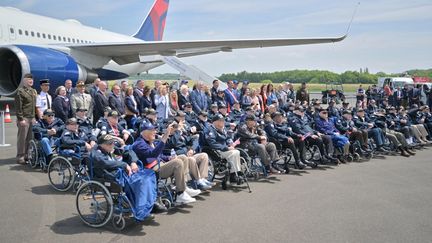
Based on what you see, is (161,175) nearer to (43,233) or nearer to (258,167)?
(43,233)

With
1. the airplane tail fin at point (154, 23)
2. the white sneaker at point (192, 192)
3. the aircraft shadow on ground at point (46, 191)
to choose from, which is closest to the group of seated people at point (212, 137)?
the white sneaker at point (192, 192)

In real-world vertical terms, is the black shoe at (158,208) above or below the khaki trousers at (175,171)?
below

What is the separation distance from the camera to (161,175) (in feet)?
18.2

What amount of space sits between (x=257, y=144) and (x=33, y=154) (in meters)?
4.46

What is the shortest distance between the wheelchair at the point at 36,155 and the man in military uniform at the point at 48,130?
0.41 feet

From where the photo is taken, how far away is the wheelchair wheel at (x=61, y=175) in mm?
6243

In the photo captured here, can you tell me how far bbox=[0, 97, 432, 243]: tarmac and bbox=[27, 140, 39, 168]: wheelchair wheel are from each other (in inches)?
6.9

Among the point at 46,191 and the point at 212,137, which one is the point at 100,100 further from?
the point at 212,137

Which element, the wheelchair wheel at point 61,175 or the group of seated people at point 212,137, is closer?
the group of seated people at point 212,137

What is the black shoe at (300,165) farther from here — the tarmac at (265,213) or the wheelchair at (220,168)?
the wheelchair at (220,168)

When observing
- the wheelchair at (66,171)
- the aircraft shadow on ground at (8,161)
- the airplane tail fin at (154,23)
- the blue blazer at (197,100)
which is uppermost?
the airplane tail fin at (154,23)

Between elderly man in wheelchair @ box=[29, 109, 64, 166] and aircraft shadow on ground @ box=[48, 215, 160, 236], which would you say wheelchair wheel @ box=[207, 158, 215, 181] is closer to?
aircraft shadow on ground @ box=[48, 215, 160, 236]

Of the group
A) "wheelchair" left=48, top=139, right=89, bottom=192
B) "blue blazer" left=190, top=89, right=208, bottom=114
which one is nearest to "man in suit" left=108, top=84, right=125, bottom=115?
"blue blazer" left=190, top=89, right=208, bottom=114

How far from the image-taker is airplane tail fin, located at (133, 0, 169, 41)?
93.1 ft
